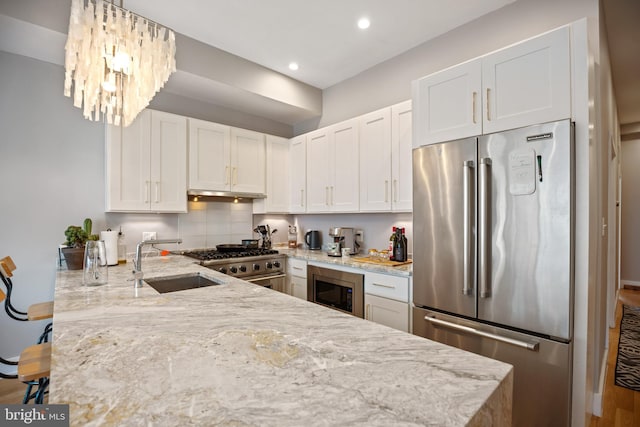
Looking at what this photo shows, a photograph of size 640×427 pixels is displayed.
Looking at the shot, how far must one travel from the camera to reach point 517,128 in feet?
5.67

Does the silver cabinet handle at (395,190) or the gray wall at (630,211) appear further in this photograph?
the gray wall at (630,211)

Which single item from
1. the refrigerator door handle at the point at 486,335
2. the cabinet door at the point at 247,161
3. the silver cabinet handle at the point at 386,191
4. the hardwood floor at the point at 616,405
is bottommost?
the hardwood floor at the point at 616,405

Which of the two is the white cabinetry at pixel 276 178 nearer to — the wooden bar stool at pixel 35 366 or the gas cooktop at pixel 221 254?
the gas cooktop at pixel 221 254

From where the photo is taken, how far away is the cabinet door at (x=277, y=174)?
3.70 meters

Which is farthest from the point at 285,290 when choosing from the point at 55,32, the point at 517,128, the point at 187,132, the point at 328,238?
the point at 55,32

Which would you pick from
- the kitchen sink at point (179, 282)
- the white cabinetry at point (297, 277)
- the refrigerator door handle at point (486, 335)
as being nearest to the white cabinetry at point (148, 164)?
the kitchen sink at point (179, 282)

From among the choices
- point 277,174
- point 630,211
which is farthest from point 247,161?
point 630,211

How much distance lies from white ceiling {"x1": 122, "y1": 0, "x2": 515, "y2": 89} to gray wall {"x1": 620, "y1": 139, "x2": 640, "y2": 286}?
536cm

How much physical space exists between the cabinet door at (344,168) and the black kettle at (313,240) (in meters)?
0.57

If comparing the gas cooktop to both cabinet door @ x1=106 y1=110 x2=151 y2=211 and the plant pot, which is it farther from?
the plant pot

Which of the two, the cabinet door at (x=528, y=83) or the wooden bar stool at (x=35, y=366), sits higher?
the cabinet door at (x=528, y=83)

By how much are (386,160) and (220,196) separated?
1946mm

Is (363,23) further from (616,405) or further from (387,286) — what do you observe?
(616,405)

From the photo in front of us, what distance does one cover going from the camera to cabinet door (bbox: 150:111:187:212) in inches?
113
